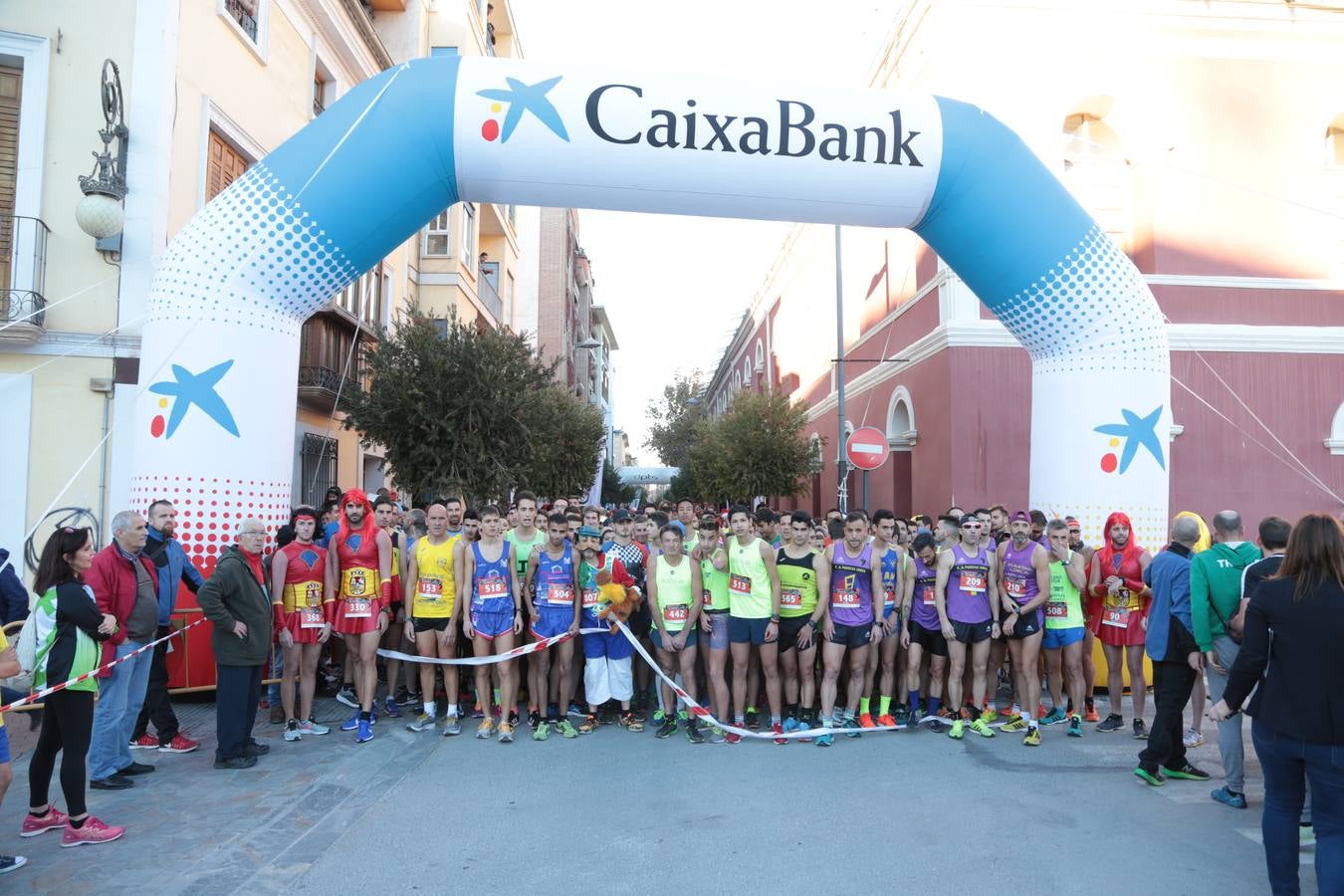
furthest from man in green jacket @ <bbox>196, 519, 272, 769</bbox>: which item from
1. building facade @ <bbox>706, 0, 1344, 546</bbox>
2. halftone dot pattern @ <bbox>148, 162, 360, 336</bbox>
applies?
building facade @ <bbox>706, 0, 1344, 546</bbox>

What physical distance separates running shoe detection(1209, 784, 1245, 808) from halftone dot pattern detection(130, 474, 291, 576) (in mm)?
7507

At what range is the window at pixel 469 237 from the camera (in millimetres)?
22172

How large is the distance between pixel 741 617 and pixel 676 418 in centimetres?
4107

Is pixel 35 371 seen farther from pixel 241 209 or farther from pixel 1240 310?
pixel 1240 310

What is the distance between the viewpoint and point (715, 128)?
840 centimetres

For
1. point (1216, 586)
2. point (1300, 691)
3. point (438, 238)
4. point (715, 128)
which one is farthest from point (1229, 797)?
point (438, 238)

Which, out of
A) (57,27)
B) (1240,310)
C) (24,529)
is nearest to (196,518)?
(24,529)

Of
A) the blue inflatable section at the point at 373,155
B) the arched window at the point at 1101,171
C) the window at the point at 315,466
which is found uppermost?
the arched window at the point at 1101,171

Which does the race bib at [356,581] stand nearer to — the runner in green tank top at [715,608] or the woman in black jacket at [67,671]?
the woman in black jacket at [67,671]

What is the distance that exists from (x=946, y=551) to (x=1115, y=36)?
12.6 m

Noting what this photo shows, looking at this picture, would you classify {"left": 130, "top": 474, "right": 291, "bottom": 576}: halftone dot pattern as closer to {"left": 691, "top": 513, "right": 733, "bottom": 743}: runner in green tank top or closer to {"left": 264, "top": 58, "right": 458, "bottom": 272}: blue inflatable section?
{"left": 264, "top": 58, "right": 458, "bottom": 272}: blue inflatable section

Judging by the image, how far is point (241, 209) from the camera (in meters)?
7.80

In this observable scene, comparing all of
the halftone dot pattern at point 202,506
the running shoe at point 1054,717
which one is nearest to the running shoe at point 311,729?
the halftone dot pattern at point 202,506

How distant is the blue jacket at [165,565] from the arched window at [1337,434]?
16892 millimetres
